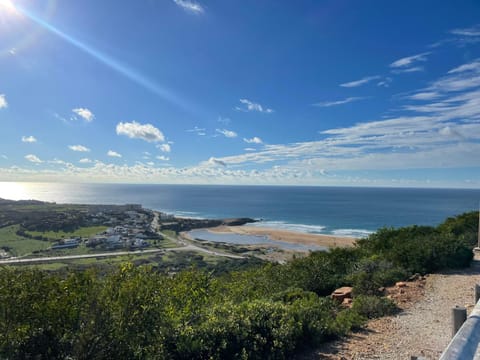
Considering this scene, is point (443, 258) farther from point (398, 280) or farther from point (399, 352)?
point (399, 352)

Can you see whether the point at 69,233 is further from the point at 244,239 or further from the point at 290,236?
the point at 290,236

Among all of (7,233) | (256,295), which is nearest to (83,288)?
(256,295)

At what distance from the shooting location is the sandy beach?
138 feet

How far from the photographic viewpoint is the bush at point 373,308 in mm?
7000

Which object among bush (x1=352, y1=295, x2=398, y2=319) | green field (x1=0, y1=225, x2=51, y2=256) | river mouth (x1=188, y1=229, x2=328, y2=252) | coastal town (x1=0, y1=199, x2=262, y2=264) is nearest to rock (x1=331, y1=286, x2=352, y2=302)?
bush (x1=352, y1=295, x2=398, y2=319)

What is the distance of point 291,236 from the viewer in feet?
163

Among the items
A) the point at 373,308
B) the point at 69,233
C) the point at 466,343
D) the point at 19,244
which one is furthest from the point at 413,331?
the point at 69,233

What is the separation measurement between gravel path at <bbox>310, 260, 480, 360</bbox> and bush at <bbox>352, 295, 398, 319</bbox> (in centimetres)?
24

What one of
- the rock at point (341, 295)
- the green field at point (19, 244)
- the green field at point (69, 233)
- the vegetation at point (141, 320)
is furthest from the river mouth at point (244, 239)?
the vegetation at point (141, 320)

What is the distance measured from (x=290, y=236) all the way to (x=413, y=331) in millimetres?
44423

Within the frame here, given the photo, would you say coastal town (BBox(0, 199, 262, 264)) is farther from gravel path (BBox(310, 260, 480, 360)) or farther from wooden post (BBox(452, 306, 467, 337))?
wooden post (BBox(452, 306, 467, 337))

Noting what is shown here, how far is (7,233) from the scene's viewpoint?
57.5 metres

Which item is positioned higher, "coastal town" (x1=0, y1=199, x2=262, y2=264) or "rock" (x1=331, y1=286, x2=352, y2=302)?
"rock" (x1=331, y1=286, x2=352, y2=302)

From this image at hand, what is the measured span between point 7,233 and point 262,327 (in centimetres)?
6708
